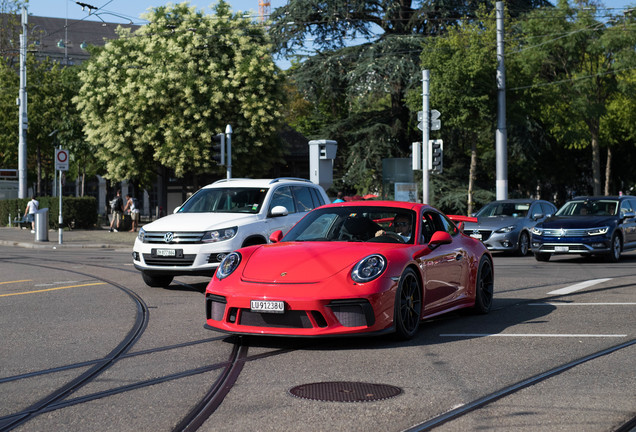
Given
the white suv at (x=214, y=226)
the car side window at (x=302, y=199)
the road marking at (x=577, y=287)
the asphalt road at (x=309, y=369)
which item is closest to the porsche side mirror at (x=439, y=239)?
the asphalt road at (x=309, y=369)

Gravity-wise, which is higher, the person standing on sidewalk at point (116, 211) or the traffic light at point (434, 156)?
the traffic light at point (434, 156)

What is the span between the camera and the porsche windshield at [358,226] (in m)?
8.88

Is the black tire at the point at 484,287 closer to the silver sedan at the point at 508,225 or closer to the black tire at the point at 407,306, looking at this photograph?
the black tire at the point at 407,306

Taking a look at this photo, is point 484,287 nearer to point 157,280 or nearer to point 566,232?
point 157,280

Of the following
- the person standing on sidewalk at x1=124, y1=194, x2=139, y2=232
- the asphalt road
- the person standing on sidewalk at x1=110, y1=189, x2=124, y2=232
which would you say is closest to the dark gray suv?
the asphalt road

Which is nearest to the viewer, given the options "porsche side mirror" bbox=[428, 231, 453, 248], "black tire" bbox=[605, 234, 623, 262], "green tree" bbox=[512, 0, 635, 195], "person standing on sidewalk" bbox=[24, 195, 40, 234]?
"porsche side mirror" bbox=[428, 231, 453, 248]

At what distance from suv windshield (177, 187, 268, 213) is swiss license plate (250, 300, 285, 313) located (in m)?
6.27

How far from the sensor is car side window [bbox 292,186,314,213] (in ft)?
48.5

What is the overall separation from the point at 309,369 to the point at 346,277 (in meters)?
1.20

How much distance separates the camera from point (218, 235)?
12672 mm

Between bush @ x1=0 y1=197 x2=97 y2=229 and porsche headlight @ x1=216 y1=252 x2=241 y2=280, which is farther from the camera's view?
bush @ x1=0 y1=197 x2=97 y2=229

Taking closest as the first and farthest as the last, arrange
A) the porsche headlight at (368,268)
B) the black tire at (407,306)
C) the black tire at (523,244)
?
the porsche headlight at (368,268)
the black tire at (407,306)
the black tire at (523,244)

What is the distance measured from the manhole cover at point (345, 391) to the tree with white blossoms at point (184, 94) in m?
34.4

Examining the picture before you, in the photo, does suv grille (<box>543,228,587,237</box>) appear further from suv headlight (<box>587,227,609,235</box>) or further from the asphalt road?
the asphalt road
